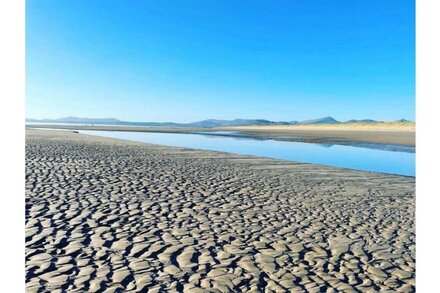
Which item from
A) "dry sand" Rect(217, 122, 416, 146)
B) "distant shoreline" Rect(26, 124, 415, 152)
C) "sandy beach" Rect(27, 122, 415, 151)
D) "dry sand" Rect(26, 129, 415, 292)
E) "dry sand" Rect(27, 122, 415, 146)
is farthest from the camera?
"dry sand" Rect(217, 122, 416, 146)

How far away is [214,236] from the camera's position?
21.4ft

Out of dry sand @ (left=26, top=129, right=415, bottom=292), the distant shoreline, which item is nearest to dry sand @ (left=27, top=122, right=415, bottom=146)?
the distant shoreline

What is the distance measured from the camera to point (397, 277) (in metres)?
5.02

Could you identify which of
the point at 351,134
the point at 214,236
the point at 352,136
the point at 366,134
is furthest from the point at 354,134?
the point at 214,236

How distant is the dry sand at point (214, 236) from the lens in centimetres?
→ 472

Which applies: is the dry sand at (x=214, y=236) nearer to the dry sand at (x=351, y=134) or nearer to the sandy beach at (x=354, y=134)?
the sandy beach at (x=354, y=134)

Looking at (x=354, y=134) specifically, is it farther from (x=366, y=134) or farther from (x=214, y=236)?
(x=214, y=236)

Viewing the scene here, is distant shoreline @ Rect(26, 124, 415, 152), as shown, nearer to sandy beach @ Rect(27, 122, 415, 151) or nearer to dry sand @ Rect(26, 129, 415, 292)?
sandy beach @ Rect(27, 122, 415, 151)

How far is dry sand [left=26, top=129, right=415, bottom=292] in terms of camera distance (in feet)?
15.5

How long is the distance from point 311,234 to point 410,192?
278 inches

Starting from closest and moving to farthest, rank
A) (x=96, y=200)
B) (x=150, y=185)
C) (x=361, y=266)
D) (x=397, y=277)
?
1. (x=397, y=277)
2. (x=361, y=266)
3. (x=96, y=200)
4. (x=150, y=185)
